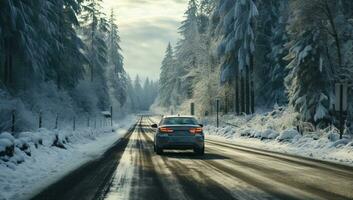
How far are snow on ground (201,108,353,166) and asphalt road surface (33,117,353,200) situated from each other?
133 inches

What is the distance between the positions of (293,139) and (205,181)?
51.4ft

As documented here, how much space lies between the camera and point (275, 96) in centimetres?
5466

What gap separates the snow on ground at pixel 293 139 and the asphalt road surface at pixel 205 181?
133 inches

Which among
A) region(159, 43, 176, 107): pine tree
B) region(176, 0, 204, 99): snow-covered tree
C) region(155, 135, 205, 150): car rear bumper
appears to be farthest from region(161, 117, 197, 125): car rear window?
region(159, 43, 176, 107): pine tree

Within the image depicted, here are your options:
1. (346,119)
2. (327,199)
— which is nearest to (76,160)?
(327,199)

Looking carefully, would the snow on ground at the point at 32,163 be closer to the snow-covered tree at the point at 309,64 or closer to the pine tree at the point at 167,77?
the snow-covered tree at the point at 309,64

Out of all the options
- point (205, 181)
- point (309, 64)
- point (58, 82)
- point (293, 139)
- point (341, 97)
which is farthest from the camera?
point (58, 82)

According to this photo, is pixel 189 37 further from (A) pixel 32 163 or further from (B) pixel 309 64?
(A) pixel 32 163

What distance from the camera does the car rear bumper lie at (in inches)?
794

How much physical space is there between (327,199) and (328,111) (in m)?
22.0

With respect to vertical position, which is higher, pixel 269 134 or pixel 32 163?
pixel 269 134

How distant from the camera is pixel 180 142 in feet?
66.1

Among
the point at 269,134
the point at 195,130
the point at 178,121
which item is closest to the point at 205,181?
the point at 195,130

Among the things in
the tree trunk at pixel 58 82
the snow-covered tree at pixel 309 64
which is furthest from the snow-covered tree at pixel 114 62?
the snow-covered tree at pixel 309 64
